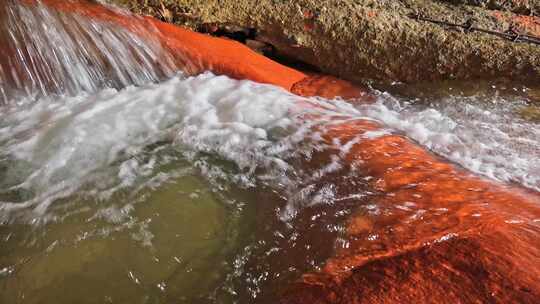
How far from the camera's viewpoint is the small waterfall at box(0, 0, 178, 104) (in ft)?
12.9

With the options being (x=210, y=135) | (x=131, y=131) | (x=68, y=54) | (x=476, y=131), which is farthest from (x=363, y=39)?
(x=68, y=54)

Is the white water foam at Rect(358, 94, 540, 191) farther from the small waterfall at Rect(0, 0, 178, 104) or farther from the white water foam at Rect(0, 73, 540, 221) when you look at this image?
the small waterfall at Rect(0, 0, 178, 104)

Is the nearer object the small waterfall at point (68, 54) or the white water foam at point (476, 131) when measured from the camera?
the white water foam at point (476, 131)

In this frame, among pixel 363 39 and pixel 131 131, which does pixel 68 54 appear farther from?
pixel 363 39

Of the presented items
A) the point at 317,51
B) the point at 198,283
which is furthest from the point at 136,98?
the point at 198,283

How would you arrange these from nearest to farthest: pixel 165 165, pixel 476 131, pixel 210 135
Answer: pixel 165 165 < pixel 210 135 < pixel 476 131

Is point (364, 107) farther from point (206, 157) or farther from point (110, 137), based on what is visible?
point (110, 137)

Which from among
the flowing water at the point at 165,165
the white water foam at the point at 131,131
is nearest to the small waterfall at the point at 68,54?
the flowing water at the point at 165,165

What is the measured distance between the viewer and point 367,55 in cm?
466

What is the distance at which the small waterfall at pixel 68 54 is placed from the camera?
3.93 m

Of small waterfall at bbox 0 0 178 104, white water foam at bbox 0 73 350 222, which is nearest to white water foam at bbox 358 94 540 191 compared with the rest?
white water foam at bbox 0 73 350 222

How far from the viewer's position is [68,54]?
13.3ft

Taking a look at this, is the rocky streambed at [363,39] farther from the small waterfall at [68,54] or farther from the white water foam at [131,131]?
the white water foam at [131,131]

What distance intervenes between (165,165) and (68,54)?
1.76 metres
